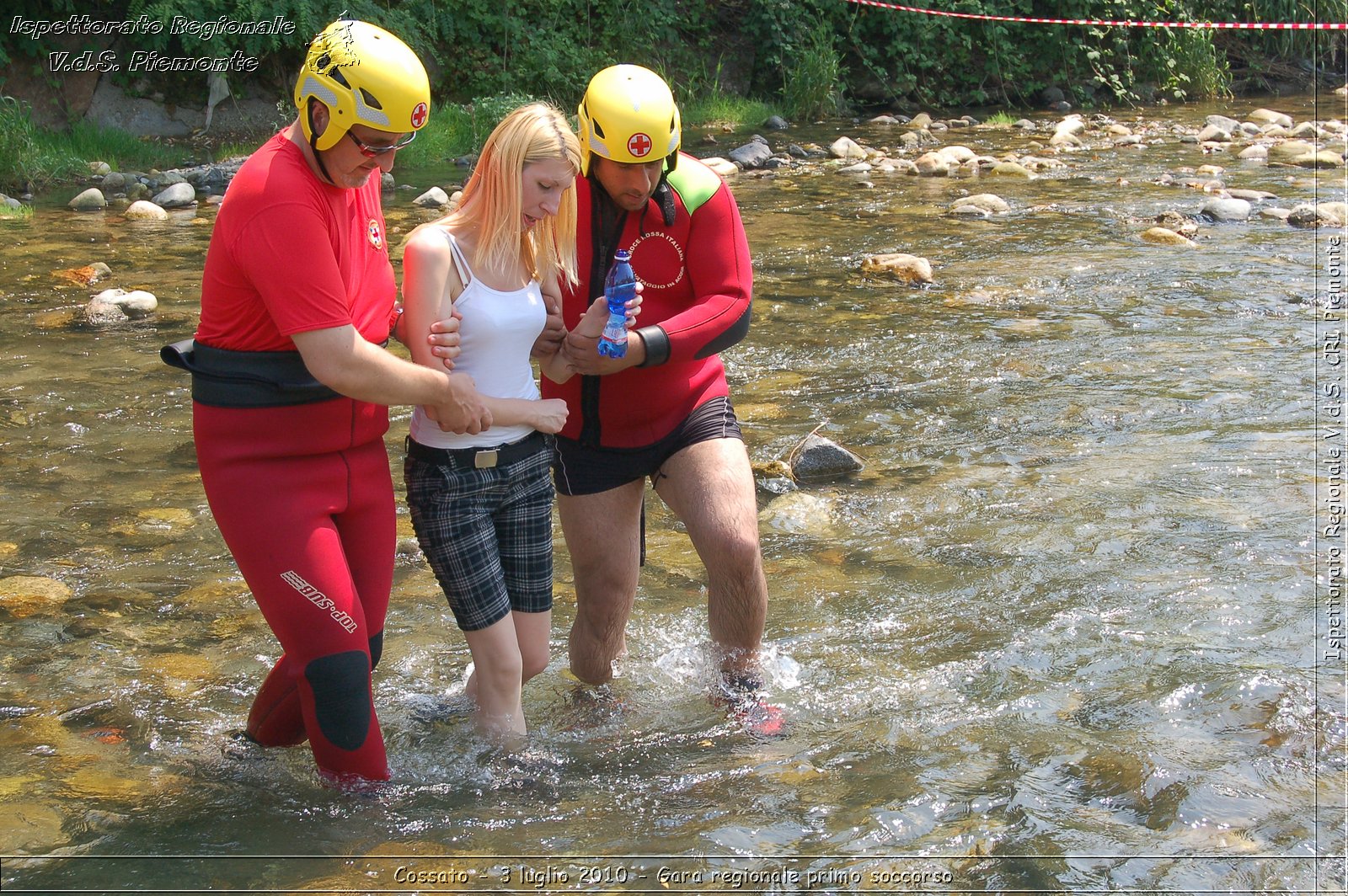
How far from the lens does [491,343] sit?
3453 millimetres

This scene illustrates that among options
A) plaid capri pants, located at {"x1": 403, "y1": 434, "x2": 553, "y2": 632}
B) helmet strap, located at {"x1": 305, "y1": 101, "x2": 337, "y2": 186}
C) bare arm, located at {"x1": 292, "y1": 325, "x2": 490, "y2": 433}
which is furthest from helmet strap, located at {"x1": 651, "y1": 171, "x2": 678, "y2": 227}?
helmet strap, located at {"x1": 305, "y1": 101, "x2": 337, "y2": 186}

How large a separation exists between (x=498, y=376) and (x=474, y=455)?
224 mm

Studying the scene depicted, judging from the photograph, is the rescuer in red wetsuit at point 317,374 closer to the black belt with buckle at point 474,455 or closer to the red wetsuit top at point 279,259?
the red wetsuit top at point 279,259

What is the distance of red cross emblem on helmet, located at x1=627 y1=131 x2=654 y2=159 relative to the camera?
3.59 metres

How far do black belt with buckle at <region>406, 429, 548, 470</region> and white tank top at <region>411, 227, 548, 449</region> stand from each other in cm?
1

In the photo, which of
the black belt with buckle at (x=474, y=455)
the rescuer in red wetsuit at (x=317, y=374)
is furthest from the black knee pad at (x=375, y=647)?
the black belt with buckle at (x=474, y=455)

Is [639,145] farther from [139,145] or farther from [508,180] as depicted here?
[139,145]

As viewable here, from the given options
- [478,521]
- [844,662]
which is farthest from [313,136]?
[844,662]

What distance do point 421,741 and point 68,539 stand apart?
2353 mm

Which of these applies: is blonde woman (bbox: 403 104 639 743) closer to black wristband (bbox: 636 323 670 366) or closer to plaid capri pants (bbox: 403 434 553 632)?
plaid capri pants (bbox: 403 434 553 632)

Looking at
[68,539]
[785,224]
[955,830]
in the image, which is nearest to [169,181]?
[785,224]

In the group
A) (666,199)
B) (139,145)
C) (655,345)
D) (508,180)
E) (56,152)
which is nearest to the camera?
(508,180)

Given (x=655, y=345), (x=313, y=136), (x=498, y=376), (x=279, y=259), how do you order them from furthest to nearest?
(x=655, y=345), (x=498, y=376), (x=313, y=136), (x=279, y=259)

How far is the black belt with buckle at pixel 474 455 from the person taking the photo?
3459 millimetres
